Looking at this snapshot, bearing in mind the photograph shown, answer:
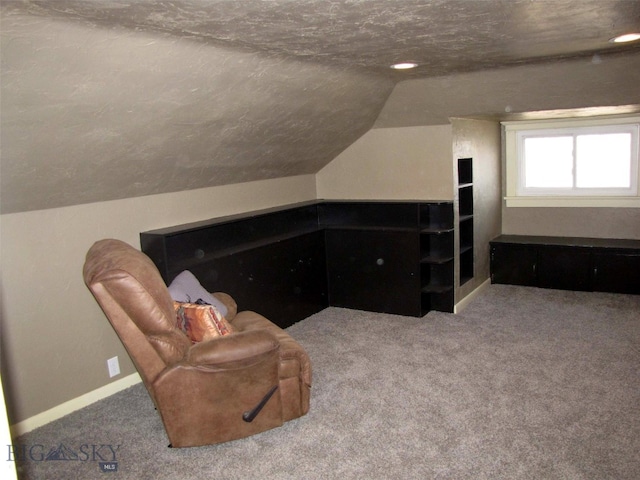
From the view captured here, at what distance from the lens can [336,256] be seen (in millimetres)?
5426

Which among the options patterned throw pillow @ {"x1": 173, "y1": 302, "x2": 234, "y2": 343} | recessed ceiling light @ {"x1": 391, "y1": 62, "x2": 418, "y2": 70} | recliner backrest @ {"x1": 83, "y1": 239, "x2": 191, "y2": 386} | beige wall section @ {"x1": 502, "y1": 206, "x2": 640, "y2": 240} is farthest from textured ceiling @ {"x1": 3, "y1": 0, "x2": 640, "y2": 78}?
beige wall section @ {"x1": 502, "y1": 206, "x2": 640, "y2": 240}

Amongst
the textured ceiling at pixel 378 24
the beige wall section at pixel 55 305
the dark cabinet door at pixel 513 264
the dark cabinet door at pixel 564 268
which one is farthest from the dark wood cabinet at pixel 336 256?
the textured ceiling at pixel 378 24

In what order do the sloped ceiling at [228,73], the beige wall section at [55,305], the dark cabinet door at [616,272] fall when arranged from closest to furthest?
the sloped ceiling at [228,73], the beige wall section at [55,305], the dark cabinet door at [616,272]

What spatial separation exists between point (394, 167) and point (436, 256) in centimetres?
96

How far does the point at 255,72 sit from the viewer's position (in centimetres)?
317

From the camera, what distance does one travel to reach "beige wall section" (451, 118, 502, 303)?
523 cm

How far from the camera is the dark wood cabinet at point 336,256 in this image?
14.7 feet

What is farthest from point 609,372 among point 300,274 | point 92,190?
point 92,190

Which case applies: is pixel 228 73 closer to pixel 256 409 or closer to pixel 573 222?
pixel 256 409

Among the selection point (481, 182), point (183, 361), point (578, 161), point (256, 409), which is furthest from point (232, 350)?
point (578, 161)

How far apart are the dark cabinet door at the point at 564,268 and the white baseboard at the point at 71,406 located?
14.0 feet

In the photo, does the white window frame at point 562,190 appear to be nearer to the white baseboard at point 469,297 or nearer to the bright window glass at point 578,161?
the bright window glass at point 578,161

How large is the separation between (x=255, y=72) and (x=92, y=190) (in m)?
1.26

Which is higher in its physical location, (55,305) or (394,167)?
(394,167)
